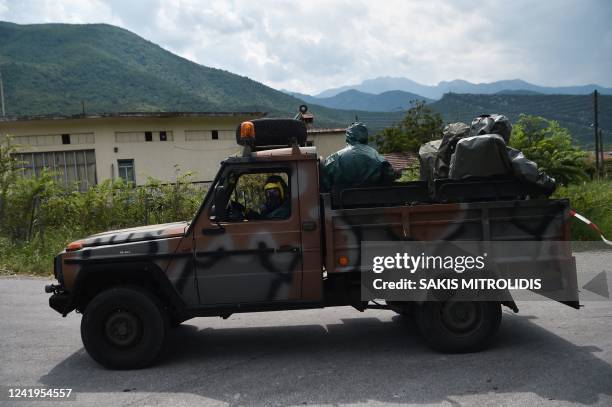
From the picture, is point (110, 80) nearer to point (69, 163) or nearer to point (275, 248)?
point (69, 163)

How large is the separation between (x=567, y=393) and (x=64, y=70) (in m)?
106

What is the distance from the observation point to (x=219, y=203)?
195 inches

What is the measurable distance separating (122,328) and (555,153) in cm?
1177

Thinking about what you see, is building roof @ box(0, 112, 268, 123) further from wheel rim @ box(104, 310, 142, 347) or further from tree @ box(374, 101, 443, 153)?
wheel rim @ box(104, 310, 142, 347)

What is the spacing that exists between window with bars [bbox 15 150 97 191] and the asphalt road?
18.7 meters

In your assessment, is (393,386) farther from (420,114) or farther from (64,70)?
(64,70)

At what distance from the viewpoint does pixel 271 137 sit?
5469 mm

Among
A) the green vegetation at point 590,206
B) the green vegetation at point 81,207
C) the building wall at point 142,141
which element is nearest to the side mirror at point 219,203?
the green vegetation at point 81,207

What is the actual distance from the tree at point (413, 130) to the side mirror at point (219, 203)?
92.4 ft

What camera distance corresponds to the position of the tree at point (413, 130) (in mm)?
32719

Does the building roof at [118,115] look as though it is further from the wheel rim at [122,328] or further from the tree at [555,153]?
the wheel rim at [122,328]

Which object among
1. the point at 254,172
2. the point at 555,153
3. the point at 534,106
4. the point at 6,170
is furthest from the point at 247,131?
the point at 534,106

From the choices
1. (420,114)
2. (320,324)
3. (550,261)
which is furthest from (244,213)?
(420,114)

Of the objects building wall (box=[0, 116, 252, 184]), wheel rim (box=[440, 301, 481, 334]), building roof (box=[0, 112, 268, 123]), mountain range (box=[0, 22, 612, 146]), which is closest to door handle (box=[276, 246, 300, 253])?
wheel rim (box=[440, 301, 481, 334])
